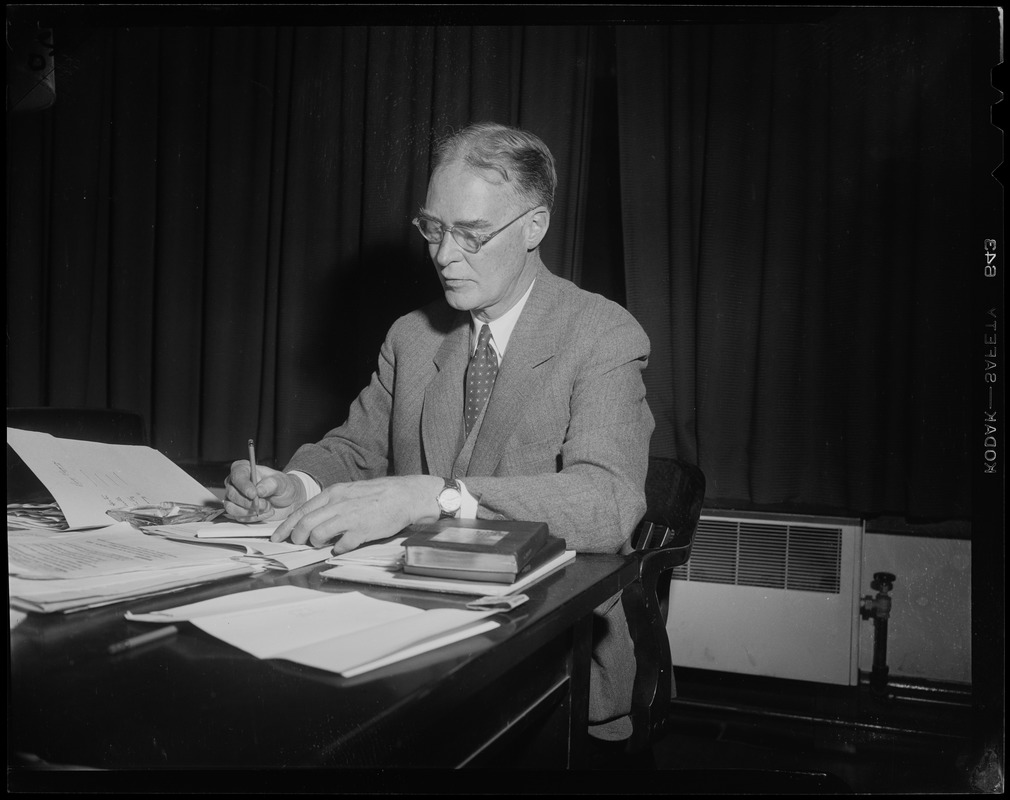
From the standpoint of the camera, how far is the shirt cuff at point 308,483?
1.30m

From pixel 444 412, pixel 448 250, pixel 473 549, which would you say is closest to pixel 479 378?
pixel 444 412

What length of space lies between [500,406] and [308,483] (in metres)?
0.36

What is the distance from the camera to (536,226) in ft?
4.83

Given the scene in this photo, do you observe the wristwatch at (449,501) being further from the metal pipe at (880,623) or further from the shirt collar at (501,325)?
the metal pipe at (880,623)

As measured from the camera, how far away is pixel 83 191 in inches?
81.7

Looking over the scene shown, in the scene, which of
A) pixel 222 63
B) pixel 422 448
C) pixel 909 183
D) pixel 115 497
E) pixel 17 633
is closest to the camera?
pixel 17 633

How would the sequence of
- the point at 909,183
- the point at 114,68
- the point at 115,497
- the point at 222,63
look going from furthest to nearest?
the point at 222,63 → the point at 114,68 → the point at 909,183 → the point at 115,497

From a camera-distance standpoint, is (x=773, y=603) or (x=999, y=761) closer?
(x=999, y=761)

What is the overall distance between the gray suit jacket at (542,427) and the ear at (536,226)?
0.21 feet

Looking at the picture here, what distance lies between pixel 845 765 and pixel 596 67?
179cm

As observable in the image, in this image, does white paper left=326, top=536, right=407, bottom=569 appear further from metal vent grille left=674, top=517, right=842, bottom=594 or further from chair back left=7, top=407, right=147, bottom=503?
metal vent grille left=674, top=517, right=842, bottom=594

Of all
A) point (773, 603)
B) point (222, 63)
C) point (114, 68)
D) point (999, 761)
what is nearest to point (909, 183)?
point (773, 603)

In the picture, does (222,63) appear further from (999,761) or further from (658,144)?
(999,761)

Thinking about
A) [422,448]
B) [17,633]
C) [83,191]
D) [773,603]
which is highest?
[83,191]
